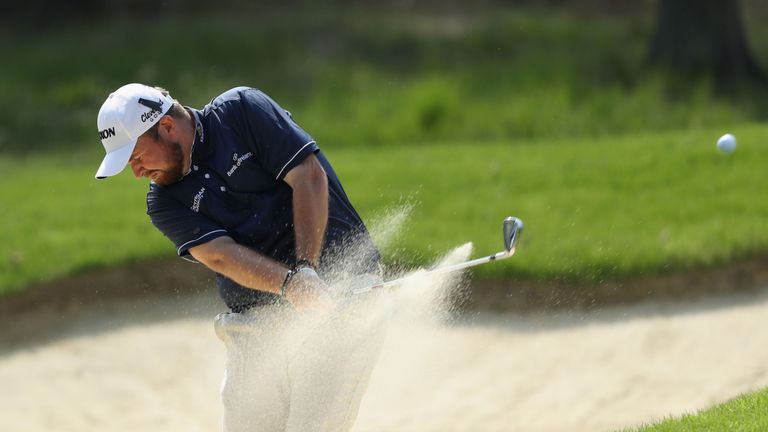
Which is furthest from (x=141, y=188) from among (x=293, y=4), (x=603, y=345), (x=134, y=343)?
(x=293, y=4)

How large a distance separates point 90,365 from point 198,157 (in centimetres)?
348

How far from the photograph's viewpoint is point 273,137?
4246 mm

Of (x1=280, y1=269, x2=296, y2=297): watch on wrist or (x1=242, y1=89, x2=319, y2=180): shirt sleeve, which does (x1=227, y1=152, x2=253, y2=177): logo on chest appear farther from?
(x1=280, y1=269, x2=296, y2=297): watch on wrist

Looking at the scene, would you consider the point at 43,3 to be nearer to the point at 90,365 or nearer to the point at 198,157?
the point at 90,365

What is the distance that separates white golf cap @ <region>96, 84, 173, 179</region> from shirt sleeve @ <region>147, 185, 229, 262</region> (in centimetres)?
24

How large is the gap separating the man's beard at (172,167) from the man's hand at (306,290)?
1.99 ft

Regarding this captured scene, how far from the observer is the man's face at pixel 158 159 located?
13.7 ft

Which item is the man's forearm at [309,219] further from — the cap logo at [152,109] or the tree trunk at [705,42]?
the tree trunk at [705,42]

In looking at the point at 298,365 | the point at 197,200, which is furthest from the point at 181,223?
the point at 298,365

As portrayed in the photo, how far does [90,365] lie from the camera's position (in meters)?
7.39

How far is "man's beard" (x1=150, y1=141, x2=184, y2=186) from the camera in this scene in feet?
13.8

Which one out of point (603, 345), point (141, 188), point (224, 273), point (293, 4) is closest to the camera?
point (224, 273)

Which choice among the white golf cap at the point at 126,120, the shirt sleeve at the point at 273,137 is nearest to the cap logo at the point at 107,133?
the white golf cap at the point at 126,120

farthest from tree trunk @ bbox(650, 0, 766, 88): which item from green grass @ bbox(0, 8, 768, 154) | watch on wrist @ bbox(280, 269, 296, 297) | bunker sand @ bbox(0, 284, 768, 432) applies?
watch on wrist @ bbox(280, 269, 296, 297)
